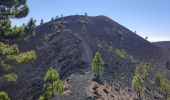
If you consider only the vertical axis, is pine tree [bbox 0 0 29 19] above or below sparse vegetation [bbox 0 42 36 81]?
above

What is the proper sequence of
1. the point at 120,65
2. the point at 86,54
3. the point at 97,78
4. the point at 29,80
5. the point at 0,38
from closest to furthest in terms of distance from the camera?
the point at 0,38
the point at 97,78
the point at 29,80
the point at 86,54
the point at 120,65

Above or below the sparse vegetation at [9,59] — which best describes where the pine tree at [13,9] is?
above

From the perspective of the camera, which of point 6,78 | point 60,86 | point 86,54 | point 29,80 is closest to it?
point 6,78

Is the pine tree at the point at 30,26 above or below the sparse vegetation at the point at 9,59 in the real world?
above

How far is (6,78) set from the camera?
1080 inches

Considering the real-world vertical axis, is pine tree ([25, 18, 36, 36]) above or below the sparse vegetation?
above

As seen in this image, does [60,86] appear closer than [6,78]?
No

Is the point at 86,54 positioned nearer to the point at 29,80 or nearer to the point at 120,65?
the point at 120,65

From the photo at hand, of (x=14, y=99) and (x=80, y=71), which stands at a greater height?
(x=80, y=71)

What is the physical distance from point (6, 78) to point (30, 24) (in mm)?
5250

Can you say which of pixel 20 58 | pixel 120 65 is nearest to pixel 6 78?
pixel 20 58

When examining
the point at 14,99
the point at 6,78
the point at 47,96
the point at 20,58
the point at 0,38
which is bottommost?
the point at 14,99

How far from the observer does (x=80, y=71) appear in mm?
123000

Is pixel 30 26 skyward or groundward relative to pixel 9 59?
skyward
